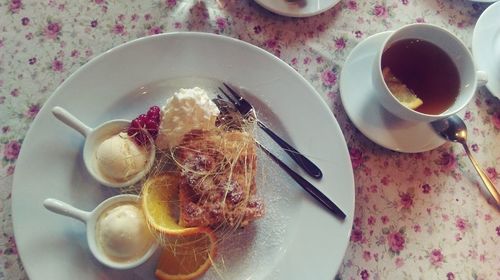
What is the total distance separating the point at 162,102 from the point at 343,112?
0.43 metres

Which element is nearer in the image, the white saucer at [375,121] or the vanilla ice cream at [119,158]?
the vanilla ice cream at [119,158]

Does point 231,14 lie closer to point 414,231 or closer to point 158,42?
point 158,42

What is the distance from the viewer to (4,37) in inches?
42.2

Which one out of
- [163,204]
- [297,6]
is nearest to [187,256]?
[163,204]

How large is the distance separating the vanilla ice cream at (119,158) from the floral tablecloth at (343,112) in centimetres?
21

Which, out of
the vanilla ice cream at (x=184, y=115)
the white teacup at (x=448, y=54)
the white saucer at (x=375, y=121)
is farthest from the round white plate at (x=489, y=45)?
the vanilla ice cream at (x=184, y=115)

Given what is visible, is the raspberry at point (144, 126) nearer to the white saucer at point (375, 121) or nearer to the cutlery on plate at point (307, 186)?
the cutlery on plate at point (307, 186)

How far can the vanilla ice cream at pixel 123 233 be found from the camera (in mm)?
888

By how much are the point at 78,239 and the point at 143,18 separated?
0.55m

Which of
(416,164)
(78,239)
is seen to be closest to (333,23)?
(416,164)

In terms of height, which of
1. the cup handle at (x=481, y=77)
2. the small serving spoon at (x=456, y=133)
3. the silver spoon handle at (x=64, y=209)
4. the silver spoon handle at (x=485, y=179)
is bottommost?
the silver spoon handle at (x=485, y=179)

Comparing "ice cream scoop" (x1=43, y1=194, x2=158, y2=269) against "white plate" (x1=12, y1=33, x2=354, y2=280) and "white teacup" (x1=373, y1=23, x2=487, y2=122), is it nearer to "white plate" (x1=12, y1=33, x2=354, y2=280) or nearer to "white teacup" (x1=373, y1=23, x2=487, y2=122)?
"white plate" (x1=12, y1=33, x2=354, y2=280)

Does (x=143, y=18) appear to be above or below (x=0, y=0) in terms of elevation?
below

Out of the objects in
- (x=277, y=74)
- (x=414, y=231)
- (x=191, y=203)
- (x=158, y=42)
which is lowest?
(x=414, y=231)
